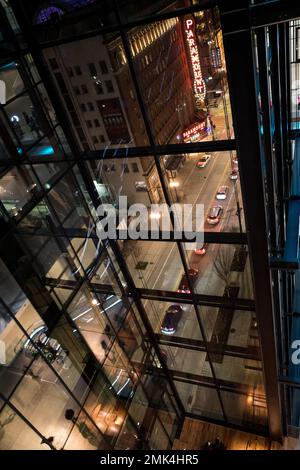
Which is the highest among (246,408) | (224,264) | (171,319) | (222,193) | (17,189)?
(17,189)

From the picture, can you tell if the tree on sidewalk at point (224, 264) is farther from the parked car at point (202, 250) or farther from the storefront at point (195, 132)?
the storefront at point (195, 132)

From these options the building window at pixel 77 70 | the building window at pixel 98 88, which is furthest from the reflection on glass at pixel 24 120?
the building window at pixel 98 88

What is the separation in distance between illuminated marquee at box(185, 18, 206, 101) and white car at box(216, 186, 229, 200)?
196 cm

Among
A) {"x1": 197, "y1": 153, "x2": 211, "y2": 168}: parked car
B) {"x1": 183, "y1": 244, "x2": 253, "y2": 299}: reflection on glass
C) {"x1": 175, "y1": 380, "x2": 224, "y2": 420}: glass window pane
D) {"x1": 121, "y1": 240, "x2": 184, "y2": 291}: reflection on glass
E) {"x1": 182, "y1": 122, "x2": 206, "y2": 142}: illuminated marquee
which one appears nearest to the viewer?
{"x1": 182, "y1": 122, "x2": 206, "y2": 142}: illuminated marquee

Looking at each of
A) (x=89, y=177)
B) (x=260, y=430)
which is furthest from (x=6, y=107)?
(x=260, y=430)

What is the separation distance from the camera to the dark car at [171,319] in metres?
11.3

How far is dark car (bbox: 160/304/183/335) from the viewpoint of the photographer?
1126 centimetres

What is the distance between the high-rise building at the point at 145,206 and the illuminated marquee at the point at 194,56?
0.04m

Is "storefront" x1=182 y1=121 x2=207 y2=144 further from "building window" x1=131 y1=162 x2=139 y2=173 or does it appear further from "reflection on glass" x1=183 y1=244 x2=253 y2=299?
"reflection on glass" x1=183 y1=244 x2=253 y2=299

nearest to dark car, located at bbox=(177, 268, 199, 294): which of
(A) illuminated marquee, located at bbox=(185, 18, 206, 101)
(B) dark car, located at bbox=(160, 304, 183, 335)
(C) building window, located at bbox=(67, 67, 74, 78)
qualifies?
(B) dark car, located at bbox=(160, 304, 183, 335)

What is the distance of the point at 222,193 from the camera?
7676mm

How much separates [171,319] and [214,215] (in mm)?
5302

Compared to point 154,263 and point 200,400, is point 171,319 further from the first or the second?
point 200,400

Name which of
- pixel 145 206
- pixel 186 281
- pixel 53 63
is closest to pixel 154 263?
pixel 186 281
